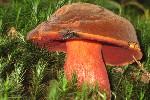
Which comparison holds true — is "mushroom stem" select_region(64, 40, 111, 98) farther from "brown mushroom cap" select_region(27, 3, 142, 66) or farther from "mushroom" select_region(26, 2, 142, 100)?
"brown mushroom cap" select_region(27, 3, 142, 66)

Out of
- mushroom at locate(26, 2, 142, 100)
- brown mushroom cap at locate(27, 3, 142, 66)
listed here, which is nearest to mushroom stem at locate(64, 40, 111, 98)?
mushroom at locate(26, 2, 142, 100)

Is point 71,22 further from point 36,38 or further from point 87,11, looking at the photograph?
point 36,38

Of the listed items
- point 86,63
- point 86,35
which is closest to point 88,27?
point 86,35

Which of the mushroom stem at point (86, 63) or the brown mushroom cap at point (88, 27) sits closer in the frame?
the brown mushroom cap at point (88, 27)

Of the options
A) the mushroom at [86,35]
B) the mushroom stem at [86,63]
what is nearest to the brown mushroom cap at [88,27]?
the mushroom at [86,35]

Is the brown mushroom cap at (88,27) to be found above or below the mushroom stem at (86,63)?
above

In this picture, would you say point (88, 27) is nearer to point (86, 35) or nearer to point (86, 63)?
point (86, 35)

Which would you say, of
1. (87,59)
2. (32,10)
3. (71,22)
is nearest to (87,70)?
(87,59)

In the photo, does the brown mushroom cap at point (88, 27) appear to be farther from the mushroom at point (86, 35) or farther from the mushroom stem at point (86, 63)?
the mushroom stem at point (86, 63)
